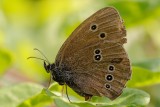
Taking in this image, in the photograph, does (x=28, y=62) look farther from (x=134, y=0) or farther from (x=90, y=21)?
(x=90, y=21)

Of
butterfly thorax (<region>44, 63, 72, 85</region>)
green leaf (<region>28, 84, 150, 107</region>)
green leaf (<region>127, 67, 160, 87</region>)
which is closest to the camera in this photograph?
green leaf (<region>28, 84, 150, 107</region>)

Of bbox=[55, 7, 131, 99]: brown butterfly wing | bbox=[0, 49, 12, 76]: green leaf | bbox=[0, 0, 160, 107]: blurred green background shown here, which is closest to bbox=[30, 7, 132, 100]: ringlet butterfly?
bbox=[55, 7, 131, 99]: brown butterfly wing

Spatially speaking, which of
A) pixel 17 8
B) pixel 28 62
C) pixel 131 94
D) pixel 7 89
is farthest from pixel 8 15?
pixel 131 94

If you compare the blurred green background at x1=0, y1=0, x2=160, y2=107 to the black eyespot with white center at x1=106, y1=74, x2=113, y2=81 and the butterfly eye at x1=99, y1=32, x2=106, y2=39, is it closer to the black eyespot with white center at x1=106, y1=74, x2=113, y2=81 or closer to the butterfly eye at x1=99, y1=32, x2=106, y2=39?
the black eyespot with white center at x1=106, y1=74, x2=113, y2=81

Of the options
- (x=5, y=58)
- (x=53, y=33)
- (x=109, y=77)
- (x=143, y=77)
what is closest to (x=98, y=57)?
(x=109, y=77)

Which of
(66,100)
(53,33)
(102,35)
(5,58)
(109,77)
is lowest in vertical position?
(66,100)

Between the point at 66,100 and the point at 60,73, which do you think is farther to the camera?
the point at 60,73

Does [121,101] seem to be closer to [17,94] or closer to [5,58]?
[17,94]
